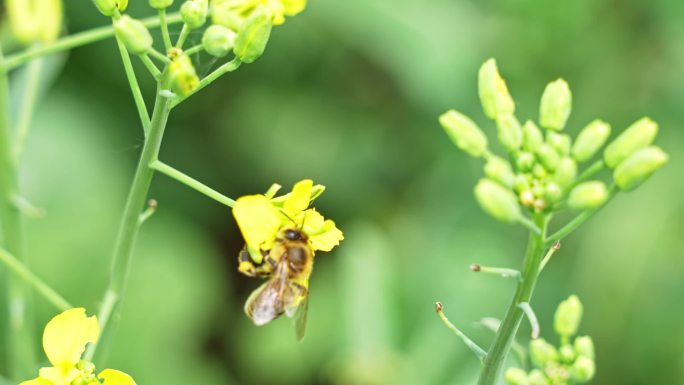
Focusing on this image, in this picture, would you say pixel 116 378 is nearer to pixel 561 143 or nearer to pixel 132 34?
pixel 132 34

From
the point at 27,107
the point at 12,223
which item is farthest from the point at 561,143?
the point at 27,107

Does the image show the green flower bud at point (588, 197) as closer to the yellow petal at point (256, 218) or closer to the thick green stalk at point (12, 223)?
the yellow petal at point (256, 218)

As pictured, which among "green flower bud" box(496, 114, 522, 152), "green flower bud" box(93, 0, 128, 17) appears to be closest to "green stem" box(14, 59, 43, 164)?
"green flower bud" box(93, 0, 128, 17)

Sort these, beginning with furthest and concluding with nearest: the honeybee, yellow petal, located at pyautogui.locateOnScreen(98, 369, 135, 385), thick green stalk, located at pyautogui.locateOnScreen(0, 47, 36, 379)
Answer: thick green stalk, located at pyautogui.locateOnScreen(0, 47, 36, 379)
the honeybee
yellow petal, located at pyautogui.locateOnScreen(98, 369, 135, 385)

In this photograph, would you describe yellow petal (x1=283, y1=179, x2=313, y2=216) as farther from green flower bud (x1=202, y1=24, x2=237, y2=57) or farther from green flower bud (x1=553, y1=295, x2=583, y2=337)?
green flower bud (x1=553, y1=295, x2=583, y2=337)

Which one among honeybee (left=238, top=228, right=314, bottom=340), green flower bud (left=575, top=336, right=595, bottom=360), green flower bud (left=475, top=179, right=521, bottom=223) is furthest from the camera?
honeybee (left=238, top=228, right=314, bottom=340)

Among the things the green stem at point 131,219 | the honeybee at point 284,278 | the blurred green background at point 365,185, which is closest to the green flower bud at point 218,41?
the green stem at point 131,219

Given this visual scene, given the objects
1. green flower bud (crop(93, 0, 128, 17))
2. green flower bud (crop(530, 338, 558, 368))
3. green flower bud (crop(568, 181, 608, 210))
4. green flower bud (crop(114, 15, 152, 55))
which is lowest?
green flower bud (crop(530, 338, 558, 368))
